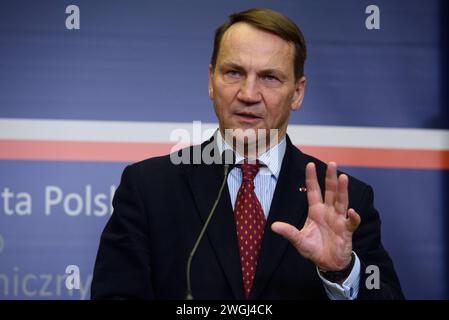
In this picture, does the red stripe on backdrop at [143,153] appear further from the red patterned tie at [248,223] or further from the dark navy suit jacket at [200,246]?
the red patterned tie at [248,223]

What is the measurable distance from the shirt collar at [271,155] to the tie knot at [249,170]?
3 cm

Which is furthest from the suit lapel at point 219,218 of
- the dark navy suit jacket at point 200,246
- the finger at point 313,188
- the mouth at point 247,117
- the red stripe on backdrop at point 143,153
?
the red stripe on backdrop at point 143,153

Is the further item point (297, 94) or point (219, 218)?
point (297, 94)

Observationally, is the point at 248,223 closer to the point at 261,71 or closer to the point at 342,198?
the point at 342,198

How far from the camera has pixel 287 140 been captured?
204 centimetres

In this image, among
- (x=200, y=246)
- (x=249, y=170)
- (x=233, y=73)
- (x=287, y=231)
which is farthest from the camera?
(x=233, y=73)

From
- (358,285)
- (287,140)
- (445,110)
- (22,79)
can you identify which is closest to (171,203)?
(287,140)

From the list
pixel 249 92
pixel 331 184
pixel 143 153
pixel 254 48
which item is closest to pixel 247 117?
pixel 249 92

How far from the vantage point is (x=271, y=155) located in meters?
1.97

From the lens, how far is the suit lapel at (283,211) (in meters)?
1.73

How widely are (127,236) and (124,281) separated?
12cm

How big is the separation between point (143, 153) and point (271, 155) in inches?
26.5

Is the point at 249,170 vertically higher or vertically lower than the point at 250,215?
higher
